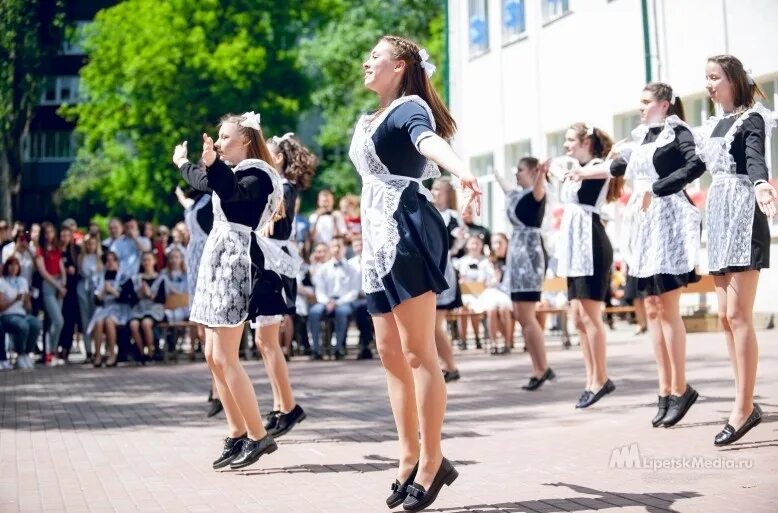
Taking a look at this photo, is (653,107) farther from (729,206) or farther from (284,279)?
(284,279)

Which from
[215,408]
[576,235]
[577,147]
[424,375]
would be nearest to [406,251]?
[424,375]

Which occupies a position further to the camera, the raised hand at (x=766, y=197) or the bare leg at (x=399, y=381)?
the raised hand at (x=766, y=197)

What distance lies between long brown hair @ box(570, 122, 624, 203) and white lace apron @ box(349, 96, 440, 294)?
4666 mm

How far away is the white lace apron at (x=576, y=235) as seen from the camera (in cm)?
1076

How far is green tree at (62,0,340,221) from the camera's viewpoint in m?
47.8

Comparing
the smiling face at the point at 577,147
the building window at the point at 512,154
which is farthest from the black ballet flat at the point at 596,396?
the building window at the point at 512,154

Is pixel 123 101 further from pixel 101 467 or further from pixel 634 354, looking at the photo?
pixel 101 467

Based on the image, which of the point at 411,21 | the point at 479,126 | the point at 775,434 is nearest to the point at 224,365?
the point at 775,434

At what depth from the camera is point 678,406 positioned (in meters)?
8.98

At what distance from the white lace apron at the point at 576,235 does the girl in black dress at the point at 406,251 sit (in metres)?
4.34

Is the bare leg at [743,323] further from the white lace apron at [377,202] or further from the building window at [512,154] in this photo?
the building window at [512,154]

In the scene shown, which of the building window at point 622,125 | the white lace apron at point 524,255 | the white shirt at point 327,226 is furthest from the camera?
the building window at point 622,125

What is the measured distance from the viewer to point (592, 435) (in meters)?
8.85

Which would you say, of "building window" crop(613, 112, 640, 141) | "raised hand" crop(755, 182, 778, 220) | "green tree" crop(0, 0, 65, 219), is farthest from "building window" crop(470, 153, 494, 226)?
"raised hand" crop(755, 182, 778, 220)
